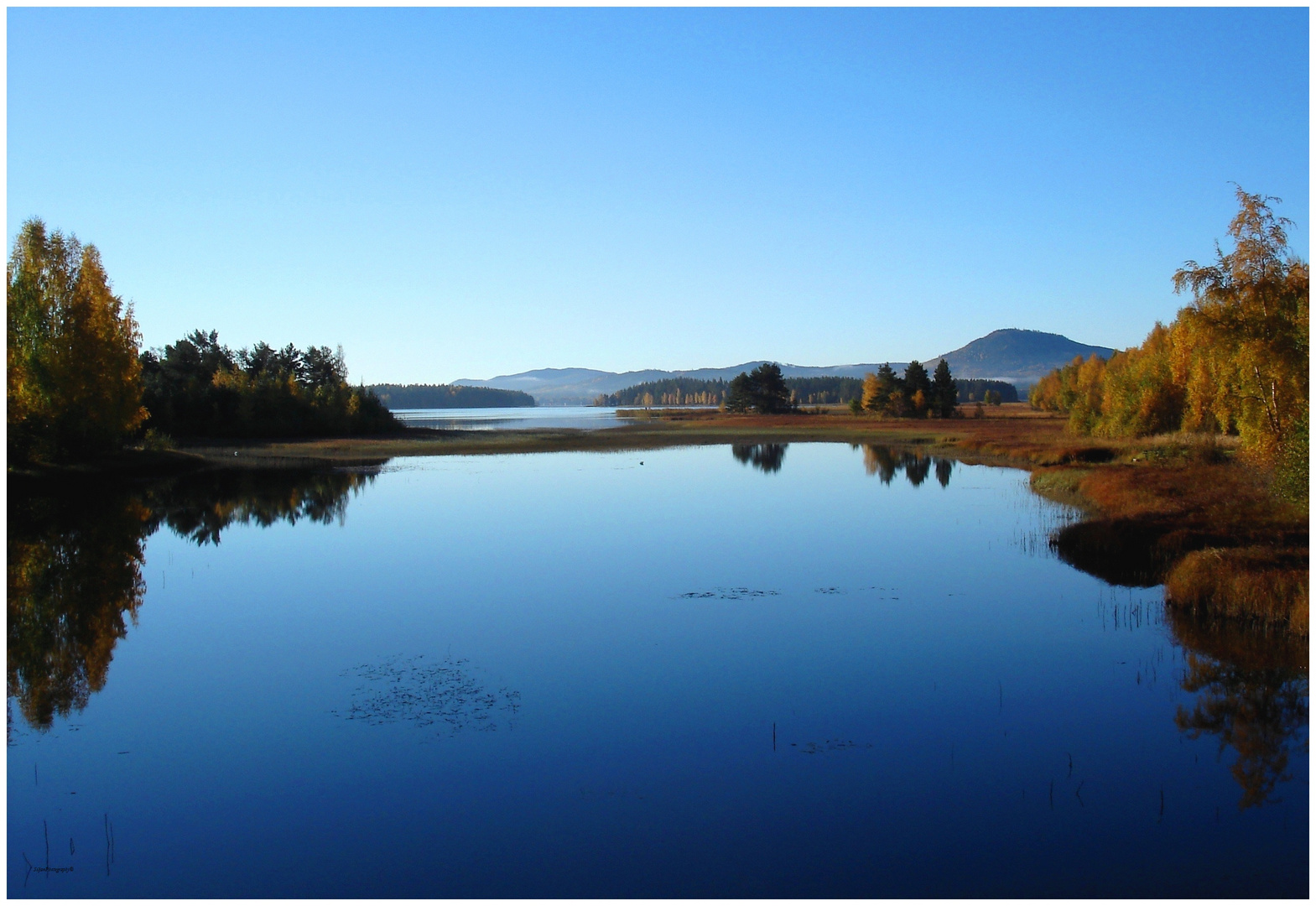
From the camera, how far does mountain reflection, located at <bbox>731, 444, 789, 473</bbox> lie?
50656 mm

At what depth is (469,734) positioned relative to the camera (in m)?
11.0

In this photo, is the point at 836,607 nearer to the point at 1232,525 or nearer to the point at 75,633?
the point at 1232,525

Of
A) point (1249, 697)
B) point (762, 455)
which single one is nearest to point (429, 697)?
point (1249, 697)

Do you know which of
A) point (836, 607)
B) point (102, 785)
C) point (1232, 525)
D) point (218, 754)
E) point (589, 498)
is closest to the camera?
point (102, 785)

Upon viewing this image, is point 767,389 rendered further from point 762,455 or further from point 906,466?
point 906,466

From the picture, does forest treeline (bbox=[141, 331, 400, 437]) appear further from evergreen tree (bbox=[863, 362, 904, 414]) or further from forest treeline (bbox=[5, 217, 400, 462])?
evergreen tree (bbox=[863, 362, 904, 414])

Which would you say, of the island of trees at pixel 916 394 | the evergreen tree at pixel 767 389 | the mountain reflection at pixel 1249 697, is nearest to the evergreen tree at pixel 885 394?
the island of trees at pixel 916 394

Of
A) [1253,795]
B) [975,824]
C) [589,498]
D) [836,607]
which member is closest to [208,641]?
[836,607]

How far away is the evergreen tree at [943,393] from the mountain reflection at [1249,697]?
94.4m

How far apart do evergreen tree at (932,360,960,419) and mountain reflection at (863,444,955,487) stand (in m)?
47.7

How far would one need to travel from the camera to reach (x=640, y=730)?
11062mm

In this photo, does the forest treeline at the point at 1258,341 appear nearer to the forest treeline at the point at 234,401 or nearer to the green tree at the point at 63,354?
the green tree at the point at 63,354

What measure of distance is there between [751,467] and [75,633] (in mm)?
37103

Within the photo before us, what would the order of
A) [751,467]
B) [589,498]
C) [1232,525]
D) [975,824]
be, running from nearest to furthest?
[975,824] → [1232,525] → [589,498] → [751,467]
